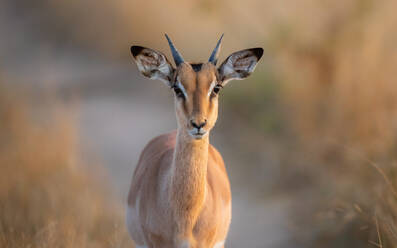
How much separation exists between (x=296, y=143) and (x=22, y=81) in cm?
500

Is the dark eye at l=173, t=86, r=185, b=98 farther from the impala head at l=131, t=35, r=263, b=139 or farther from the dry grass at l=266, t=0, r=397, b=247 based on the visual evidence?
the dry grass at l=266, t=0, r=397, b=247

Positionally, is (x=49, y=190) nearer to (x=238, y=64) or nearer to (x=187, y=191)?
(x=187, y=191)

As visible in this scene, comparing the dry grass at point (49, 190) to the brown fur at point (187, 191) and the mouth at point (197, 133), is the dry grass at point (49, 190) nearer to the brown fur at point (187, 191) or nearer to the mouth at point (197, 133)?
the brown fur at point (187, 191)

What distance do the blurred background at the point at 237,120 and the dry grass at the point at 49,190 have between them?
0.02m

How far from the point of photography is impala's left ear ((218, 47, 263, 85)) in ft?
15.3

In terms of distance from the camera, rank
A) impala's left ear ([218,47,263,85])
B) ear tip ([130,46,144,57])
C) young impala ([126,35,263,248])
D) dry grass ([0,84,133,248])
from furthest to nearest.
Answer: dry grass ([0,84,133,248]), impala's left ear ([218,47,263,85]), ear tip ([130,46,144,57]), young impala ([126,35,263,248])

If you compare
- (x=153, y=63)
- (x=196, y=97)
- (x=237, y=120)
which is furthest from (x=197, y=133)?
(x=237, y=120)

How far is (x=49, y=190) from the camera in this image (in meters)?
7.02

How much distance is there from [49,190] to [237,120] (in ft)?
11.8

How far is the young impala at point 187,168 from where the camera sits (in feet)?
14.0

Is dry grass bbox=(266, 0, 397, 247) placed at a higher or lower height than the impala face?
lower

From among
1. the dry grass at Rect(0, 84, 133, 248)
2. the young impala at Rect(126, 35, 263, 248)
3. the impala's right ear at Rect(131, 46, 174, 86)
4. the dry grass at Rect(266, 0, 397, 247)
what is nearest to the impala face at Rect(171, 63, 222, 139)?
the young impala at Rect(126, 35, 263, 248)

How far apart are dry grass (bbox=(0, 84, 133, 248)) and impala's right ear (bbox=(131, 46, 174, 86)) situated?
6.96 ft

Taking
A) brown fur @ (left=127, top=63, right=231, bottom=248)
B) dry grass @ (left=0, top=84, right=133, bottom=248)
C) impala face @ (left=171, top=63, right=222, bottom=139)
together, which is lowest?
dry grass @ (left=0, top=84, right=133, bottom=248)
